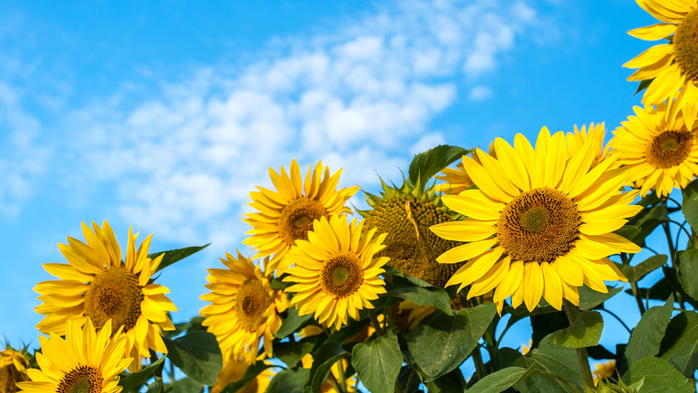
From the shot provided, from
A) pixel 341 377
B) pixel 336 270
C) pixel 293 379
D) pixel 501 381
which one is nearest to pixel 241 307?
pixel 293 379

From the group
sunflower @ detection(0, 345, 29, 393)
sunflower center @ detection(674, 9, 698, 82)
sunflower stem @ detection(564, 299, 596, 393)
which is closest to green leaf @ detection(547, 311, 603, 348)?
sunflower stem @ detection(564, 299, 596, 393)

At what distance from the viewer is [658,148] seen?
3082 millimetres

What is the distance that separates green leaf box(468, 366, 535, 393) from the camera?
6.30ft

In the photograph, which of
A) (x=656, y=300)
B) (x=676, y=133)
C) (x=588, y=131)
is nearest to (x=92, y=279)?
(x=588, y=131)

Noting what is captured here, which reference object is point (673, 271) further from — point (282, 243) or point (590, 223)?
point (282, 243)

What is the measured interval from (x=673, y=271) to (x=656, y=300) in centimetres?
44

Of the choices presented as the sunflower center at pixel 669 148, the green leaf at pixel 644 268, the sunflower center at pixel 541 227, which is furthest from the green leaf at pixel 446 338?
the sunflower center at pixel 669 148

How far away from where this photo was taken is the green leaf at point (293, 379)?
289cm

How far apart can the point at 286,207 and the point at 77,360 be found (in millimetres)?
1276

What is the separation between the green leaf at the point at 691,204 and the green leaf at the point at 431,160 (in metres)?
1.00

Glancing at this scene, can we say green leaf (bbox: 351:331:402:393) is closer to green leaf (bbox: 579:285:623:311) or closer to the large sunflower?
the large sunflower

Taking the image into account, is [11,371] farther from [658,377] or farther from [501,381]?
[658,377]

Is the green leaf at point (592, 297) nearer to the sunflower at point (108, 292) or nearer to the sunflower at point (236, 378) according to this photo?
the sunflower at point (108, 292)

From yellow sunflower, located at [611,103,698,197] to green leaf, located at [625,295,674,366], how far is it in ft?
2.07
